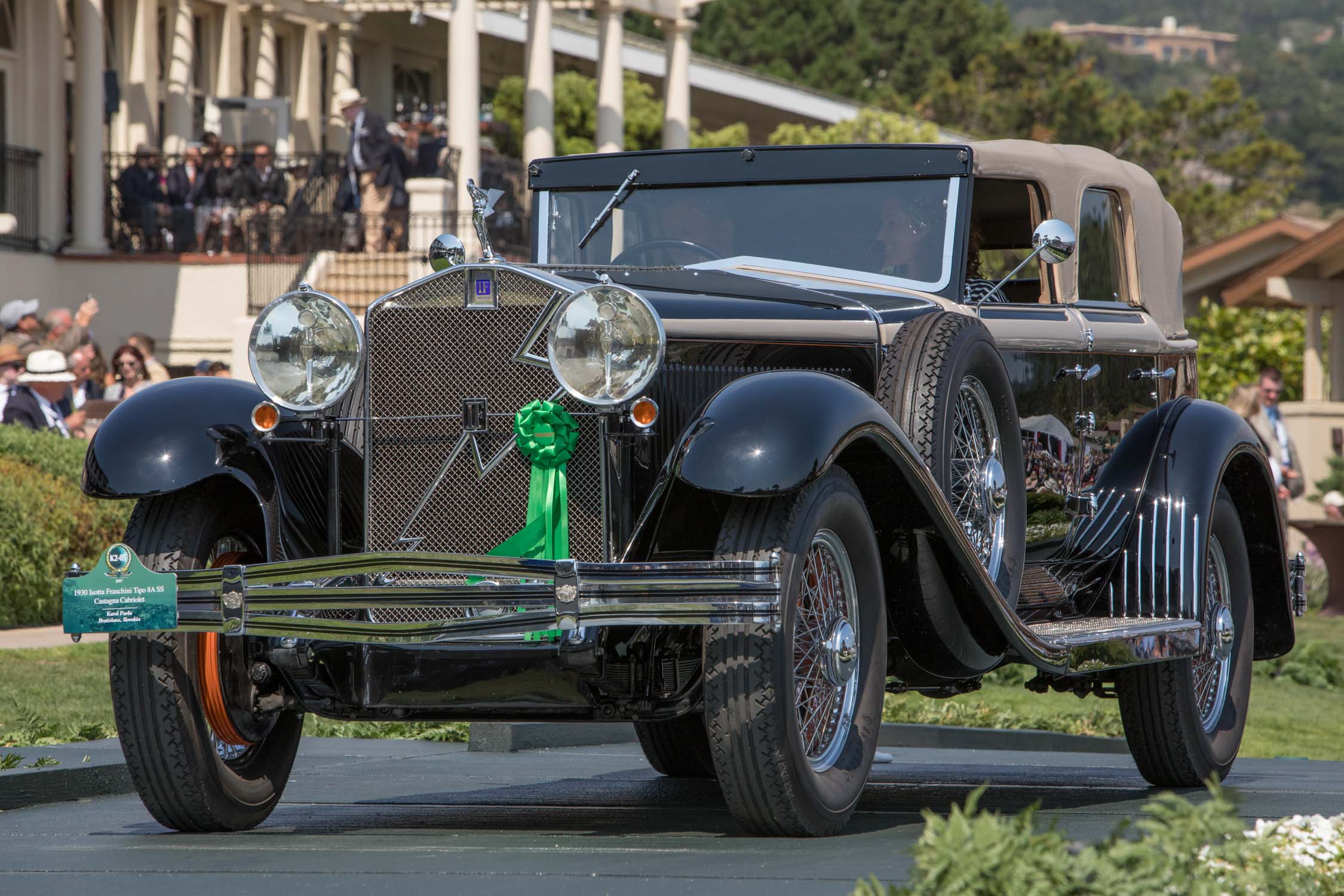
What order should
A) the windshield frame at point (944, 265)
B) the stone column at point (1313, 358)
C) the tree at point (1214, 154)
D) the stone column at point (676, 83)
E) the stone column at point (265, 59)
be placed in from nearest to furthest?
the windshield frame at point (944, 265) < the stone column at point (1313, 358) < the stone column at point (265, 59) < the stone column at point (676, 83) < the tree at point (1214, 154)

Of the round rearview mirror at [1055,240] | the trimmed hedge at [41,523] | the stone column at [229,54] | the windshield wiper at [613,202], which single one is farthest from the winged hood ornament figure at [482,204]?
the stone column at [229,54]

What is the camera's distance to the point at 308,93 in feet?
87.2

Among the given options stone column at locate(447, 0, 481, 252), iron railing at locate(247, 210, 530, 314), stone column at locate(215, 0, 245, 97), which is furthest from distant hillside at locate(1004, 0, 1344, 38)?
iron railing at locate(247, 210, 530, 314)

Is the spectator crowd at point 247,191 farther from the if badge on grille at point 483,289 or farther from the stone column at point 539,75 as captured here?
the if badge on grille at point 483,289

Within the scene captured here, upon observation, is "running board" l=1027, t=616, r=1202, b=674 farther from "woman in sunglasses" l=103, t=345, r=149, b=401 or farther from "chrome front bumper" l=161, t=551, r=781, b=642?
"woman in sunglasses" l=103, t=345, r=149, b=401

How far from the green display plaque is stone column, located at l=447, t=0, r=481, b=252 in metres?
16.8

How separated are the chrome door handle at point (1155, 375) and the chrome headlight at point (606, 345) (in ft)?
9.53

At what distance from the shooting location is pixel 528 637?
488 cm

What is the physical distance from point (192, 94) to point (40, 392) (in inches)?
461

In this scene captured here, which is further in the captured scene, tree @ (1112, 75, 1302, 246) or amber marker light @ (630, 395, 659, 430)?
tree @ (1112, 75, 1302, 246)

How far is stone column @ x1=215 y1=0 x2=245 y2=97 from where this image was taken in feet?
80.8

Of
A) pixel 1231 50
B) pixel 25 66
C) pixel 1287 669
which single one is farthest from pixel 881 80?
pixel 1231 50

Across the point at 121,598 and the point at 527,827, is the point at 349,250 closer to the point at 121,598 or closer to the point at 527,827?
the point at 527,827

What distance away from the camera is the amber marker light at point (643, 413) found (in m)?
5.00
